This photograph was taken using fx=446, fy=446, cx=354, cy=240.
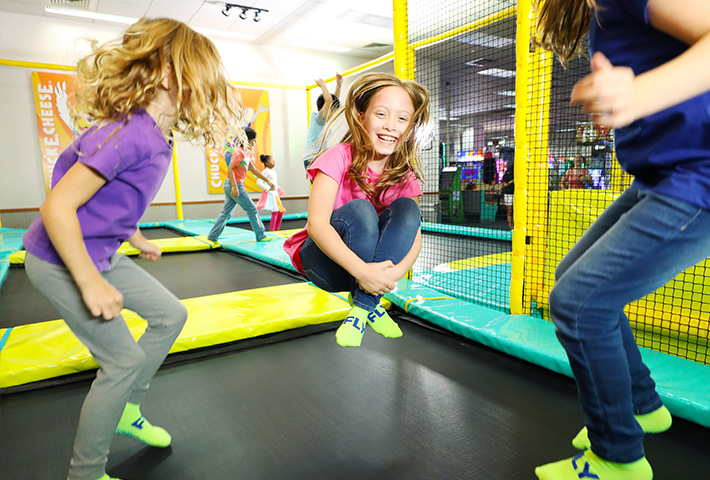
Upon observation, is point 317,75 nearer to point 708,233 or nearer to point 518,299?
point 518,299

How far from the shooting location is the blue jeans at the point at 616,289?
2.21 feet

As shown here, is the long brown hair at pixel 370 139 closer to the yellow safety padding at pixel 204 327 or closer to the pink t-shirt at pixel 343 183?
the pink t-shirt at pixel 343 183

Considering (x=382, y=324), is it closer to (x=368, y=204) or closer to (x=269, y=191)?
(x=368, y=204)

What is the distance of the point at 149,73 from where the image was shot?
3.09 ft

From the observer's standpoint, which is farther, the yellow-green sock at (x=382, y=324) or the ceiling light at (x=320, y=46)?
the ceiling light at (x=320, y=46)

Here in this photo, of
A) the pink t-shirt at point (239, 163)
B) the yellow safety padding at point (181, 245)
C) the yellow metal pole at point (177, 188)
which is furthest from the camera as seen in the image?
the yellow metal pole at point (177, 188)

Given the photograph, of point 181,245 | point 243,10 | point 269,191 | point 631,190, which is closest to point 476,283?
point 631,190

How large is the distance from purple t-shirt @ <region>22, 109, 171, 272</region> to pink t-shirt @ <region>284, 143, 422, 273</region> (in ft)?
1.35

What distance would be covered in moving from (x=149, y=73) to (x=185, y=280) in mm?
2322

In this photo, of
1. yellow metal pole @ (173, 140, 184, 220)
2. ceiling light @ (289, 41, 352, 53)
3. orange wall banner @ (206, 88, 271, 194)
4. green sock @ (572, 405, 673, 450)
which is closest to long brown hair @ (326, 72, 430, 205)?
green sock @ (572, 405, 673, 450)

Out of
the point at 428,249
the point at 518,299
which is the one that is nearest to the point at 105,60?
the point at 518,299

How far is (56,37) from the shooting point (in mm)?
6074

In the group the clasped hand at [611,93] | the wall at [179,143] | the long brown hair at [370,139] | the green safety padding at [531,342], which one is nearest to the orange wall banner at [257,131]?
the wall at [179,143]

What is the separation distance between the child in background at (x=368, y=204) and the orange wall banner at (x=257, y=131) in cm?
605
